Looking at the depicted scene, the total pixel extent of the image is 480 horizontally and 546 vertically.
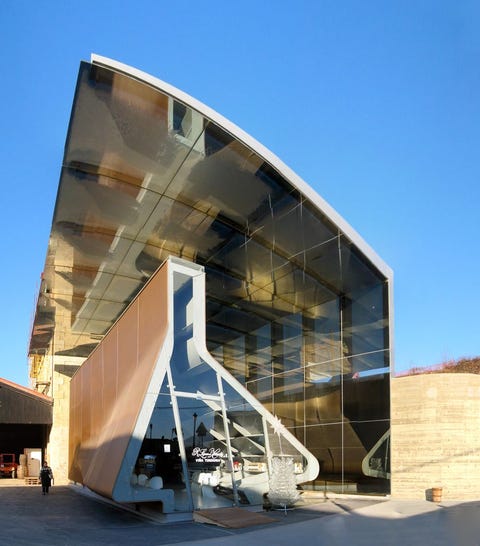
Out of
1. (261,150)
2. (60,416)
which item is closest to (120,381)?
(261,150)

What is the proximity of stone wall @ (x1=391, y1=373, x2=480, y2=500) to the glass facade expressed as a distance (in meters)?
0.72

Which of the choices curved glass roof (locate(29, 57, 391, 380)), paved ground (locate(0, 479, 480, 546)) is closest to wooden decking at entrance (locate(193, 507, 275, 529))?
paved ground (locate(0, 479, 480, 546))

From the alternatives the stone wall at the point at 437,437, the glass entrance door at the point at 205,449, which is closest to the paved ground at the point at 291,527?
the stone wall at the point at 437,437

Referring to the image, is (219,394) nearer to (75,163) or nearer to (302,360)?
(302,360)

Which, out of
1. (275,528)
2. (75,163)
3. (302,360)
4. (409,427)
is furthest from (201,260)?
(275,528)

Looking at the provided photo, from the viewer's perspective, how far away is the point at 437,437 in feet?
58.4

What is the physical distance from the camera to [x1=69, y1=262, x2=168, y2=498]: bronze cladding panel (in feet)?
49.3

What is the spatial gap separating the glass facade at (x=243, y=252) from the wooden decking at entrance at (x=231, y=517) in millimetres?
5836

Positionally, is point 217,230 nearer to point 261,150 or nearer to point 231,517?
point 261,150

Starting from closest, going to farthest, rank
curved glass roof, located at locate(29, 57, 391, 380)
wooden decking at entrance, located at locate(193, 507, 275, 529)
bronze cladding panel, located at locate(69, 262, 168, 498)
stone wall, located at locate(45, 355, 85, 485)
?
wooden decking at entrance, located at locate(193, 507, 275, 529) < bronze cladding panel, located at locate(69, 262, 168, 498) < curved glass roof, located at locate(29, 57, 391, 380) < stone wall, located at locate(45, 355, 85, 485)

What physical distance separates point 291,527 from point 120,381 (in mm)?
7374

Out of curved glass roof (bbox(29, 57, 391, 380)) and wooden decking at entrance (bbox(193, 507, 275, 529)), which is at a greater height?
curved glass roof (bbox(29, 57, 391, 380))

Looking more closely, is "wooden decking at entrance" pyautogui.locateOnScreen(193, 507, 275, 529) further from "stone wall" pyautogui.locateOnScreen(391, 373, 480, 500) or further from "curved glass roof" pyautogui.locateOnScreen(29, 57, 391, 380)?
"curved glass roof" pyautogui.locateOnScreen(29, 57, 391, 380)

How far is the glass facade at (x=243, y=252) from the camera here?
17.0m
